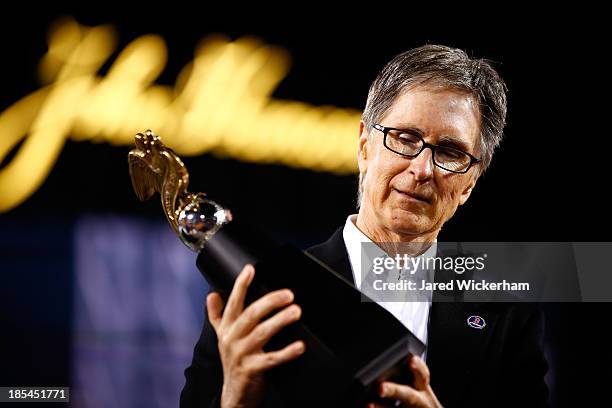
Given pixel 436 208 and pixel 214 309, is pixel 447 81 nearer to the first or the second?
pixel 436 208

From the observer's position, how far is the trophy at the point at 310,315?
667mm

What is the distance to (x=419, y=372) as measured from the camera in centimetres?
71

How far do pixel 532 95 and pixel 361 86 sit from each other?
34.3 inches

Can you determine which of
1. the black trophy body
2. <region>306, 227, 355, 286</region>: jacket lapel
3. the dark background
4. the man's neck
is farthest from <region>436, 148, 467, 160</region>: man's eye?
the dark background

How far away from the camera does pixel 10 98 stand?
276 cm

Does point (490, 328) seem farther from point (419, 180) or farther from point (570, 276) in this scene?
point (570, 276)

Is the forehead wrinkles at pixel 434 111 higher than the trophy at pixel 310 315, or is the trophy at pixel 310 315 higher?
the forehead wrinkles at pixel 434 111

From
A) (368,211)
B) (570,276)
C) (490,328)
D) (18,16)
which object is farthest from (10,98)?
(570,276)

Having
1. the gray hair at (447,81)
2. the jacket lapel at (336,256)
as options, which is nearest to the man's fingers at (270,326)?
the jacket lapel at (336,256)

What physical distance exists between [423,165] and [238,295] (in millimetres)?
469

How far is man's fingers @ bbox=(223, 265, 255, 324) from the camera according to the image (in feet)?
2.29

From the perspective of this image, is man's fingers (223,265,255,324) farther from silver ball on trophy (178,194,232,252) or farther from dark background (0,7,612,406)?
dark background (0,7,612,406)

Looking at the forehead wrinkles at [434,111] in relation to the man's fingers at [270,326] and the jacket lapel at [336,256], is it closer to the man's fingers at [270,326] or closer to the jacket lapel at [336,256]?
the jacket lapel at [336,256]

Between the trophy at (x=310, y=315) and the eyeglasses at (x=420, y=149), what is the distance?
14.9 inches
